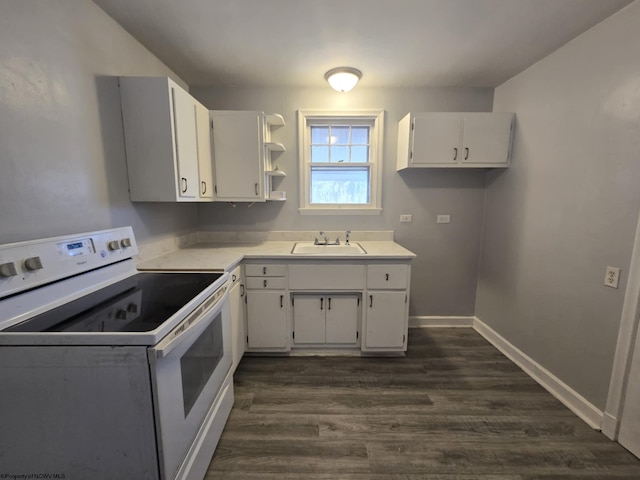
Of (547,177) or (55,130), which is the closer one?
(55,130)

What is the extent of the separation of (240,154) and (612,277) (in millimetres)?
2741

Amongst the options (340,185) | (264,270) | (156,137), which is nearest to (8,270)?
(156,137)

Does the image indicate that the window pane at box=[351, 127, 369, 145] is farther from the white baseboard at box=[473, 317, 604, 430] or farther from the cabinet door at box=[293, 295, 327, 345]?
the white baseboard at box=[473, 317, 604, 430]

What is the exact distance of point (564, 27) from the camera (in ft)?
5.36

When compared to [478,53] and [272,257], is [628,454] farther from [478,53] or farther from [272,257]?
[478,53]

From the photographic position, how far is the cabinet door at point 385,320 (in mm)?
2191

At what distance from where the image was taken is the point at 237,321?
6.62ft

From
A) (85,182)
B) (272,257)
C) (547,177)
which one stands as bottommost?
(272,257)

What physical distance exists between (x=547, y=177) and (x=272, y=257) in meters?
2.23

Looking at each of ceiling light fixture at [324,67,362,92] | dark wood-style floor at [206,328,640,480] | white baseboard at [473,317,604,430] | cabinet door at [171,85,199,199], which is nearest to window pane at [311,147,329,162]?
ceiling light fixture at [324,67,362,92]

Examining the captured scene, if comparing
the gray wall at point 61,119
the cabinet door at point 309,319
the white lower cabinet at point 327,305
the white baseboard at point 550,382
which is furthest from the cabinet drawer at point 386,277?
the gray wall at point 61,119

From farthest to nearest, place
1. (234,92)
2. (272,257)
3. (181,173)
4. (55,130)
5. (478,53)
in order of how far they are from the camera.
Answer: (234,92)
(272,257)
(478,53)
(181,173)
(55,130)

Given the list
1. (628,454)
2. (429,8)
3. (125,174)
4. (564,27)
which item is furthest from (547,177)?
(125,174)

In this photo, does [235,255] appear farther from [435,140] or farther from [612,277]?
[612,277]
